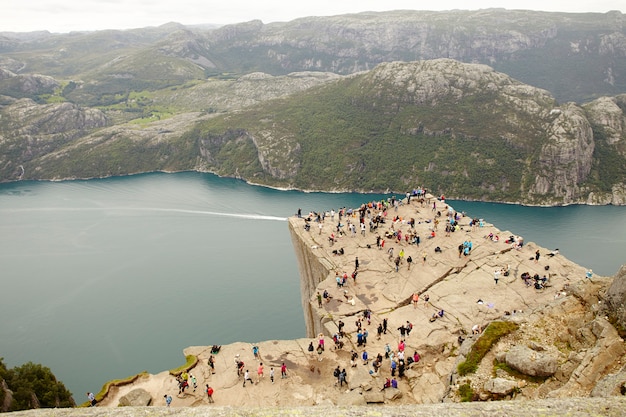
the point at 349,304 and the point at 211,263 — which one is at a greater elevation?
the point at 349,304

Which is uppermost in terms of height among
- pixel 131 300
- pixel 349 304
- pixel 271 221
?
pixel 349 304

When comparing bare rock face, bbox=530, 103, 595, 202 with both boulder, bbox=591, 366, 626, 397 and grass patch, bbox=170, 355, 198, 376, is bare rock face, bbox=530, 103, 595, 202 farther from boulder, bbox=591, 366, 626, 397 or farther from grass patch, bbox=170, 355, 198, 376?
boulder, bbox=591, 366, 626, 397

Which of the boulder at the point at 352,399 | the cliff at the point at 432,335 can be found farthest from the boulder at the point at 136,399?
the boulder at the point at 352,399

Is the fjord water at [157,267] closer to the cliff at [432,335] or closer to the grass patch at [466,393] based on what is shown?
the cliff at [432,335]

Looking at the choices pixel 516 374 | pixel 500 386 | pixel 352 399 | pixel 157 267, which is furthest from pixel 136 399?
pixel 157 267

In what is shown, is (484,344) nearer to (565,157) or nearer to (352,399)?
(352,399)

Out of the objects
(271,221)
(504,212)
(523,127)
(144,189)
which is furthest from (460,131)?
(144,189)

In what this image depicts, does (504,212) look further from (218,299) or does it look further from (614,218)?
(218,299)
